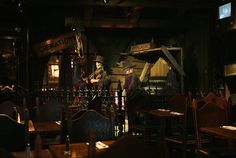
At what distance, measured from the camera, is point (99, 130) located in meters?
4.30

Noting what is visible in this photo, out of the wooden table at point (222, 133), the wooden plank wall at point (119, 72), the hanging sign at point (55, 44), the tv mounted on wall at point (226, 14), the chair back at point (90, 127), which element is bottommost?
the wooden table at point (222, 133)

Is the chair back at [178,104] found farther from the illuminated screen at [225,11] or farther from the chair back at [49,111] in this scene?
the illuminated screen at [225,11]

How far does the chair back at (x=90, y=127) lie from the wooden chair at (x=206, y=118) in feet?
4.80

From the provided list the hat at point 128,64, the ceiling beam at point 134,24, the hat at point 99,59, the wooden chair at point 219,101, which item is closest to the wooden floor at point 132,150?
the wooden chair at point 219,101

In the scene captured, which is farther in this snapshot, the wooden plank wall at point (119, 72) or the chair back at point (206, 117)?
the wooden plank wall at point (119, 72)

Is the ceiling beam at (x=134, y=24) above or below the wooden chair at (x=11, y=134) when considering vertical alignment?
above

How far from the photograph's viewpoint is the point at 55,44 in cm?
1087

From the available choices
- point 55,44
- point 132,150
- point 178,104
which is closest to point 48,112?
point 178,104

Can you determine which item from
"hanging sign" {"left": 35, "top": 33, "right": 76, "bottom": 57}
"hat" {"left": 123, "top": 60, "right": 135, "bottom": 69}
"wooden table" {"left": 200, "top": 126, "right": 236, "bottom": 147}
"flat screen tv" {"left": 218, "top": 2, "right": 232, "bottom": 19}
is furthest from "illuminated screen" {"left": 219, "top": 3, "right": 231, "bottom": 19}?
"wooden table" {"left": 200, "top": 126, "right": 236, "bottom": 147}

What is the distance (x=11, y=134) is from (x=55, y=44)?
23.6 feet

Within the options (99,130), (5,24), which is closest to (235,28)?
(99,130)

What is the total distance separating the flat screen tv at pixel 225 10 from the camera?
9243 millimetres

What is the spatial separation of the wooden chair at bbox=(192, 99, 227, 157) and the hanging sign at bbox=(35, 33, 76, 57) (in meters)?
6.36

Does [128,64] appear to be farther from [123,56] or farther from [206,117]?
[206,117]
